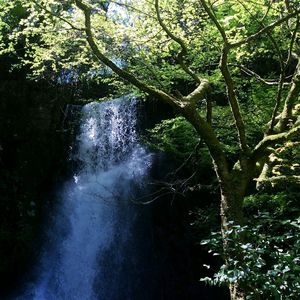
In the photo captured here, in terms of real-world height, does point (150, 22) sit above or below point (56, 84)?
below

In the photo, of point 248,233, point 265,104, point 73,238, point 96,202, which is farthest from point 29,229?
point 248,233

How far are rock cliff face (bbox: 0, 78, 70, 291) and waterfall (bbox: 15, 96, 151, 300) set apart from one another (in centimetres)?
60

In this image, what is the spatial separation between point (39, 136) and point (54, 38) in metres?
6.60

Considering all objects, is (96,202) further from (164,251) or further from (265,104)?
(265,104)

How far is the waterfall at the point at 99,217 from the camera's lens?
10156 millimetres

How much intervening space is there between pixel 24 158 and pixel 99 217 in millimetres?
2926

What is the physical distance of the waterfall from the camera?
10.2 meters

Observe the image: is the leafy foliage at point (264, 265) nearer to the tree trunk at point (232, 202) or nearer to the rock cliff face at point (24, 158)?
the tree trunk at point (232, 202)

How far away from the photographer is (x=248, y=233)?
3010mm

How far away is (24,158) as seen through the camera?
11.7 m

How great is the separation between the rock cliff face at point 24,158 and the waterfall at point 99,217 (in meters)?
0.60

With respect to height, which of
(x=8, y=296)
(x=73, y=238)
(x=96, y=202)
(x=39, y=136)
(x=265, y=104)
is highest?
(x=39, y=136)

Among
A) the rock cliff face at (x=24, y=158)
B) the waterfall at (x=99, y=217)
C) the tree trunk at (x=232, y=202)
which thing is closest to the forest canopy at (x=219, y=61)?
the tree trunk at (x=232, y=202)

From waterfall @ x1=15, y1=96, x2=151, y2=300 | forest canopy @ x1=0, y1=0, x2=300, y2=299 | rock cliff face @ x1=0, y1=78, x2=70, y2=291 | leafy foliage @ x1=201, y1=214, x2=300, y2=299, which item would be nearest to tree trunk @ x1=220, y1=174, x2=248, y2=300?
forest canopy @ x1=0, y1=0, x2=300, y2=299
